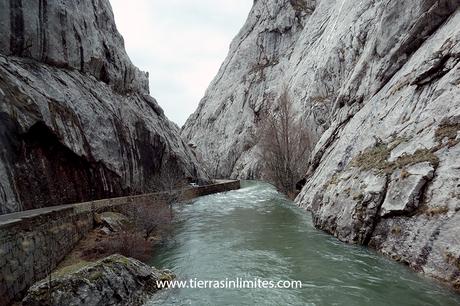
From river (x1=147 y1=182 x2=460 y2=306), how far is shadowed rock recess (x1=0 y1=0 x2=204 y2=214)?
734 centimetres

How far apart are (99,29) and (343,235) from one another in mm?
28611

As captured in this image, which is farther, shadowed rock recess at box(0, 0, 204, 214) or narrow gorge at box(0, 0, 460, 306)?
shadowed rock recess at box(0, 0, 204, 214)

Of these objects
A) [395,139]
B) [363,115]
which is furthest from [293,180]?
[395,139]

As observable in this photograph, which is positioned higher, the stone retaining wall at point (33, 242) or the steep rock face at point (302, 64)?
the steep rock face at point (302, 64)

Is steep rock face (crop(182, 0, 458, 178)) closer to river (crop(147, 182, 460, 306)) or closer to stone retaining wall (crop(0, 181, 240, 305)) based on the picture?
river (crop(147, 182, 460, 306))

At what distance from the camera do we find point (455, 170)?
1094 cm

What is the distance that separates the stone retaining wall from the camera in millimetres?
9539

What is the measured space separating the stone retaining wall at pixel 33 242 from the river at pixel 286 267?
409 cm

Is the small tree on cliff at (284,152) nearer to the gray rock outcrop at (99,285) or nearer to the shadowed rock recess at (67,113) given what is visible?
the shadowed rock recess at (67,113)

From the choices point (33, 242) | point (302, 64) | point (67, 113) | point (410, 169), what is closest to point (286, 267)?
point (410, 169)

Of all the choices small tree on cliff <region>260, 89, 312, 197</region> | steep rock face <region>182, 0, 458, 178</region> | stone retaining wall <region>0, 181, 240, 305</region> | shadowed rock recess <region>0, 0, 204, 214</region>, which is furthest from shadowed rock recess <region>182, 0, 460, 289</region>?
shadowed rock recess <region>0, 0, 204, 214</region>

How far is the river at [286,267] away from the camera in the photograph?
987 centimetres

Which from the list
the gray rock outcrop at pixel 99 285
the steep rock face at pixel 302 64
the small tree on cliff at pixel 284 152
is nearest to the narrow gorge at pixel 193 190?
the gray rock outcrop at pixel 99 285

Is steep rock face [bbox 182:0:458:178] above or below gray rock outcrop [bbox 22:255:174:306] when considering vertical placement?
above
